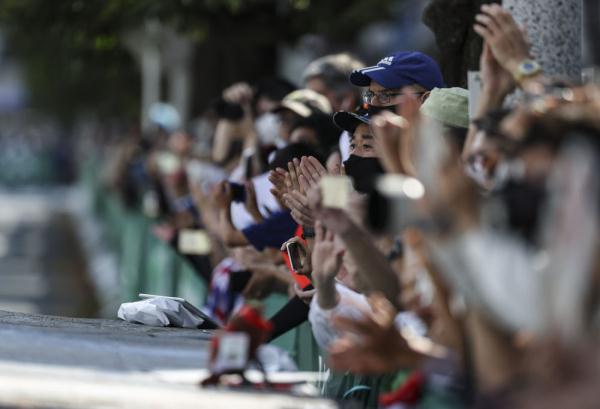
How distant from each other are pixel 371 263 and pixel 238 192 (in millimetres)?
3972

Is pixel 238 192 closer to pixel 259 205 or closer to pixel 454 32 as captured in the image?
pixel 259 205

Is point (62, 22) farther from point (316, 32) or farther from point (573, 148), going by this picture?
point (573, 148)

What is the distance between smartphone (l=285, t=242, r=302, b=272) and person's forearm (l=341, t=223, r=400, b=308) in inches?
60.5

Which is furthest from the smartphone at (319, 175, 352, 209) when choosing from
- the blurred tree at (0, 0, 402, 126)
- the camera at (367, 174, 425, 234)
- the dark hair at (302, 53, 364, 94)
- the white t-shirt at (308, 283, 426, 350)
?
the blurred tree at (0, 0, 402, 126)

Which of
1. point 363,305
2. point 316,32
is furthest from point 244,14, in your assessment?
point 363,305

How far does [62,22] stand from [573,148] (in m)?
12.7

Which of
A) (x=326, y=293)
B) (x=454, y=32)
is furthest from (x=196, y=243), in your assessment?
(x=326, y=293)

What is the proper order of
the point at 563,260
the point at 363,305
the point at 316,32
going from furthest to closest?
1. the point at 316,32
2. the point at 363,305
3. the point at 563,260

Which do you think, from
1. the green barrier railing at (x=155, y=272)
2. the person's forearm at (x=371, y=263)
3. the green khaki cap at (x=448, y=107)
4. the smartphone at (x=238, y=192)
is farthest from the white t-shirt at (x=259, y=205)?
the person's forearm at (x=371, y=263)

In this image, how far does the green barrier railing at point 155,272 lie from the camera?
7.64 m

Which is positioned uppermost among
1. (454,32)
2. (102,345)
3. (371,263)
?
(454,32)

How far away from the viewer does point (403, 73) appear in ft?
25.5

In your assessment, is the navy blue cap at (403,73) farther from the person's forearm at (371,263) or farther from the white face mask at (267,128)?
the white face mask at (267,128)

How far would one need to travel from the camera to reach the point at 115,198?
24.9 m
